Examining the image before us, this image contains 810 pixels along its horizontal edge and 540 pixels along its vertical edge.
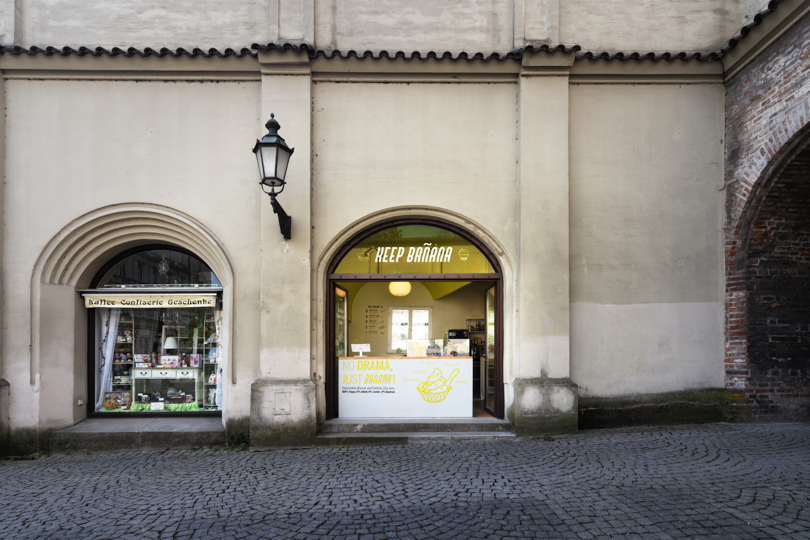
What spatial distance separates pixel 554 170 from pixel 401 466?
14.7 feet

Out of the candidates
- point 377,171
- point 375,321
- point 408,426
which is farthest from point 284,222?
point 408,426

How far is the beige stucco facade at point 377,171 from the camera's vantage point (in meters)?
6.49

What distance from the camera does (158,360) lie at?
289 inches

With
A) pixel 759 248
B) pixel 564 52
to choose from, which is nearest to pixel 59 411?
pixel 564 52

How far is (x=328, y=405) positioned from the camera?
684 centimetres

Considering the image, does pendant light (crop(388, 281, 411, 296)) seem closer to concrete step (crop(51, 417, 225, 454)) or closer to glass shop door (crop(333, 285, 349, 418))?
glass shop door (crop(333, 285, 349, 418))

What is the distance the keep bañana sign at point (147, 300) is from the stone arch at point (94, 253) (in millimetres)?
261

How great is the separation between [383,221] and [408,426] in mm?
2983

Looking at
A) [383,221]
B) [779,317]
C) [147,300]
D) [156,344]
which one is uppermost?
[383,221]

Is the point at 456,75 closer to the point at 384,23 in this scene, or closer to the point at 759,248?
the point at 384,23

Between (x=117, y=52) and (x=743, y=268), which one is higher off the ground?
(x=117, y=52)

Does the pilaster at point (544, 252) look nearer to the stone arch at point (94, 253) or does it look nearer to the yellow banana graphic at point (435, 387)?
the yellow banana graphic at point (435, 387)

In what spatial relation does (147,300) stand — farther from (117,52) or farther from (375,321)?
(375,321)

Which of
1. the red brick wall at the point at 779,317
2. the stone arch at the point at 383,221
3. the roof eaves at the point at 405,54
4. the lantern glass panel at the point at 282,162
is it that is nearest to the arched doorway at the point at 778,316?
the red brick wall at the point at 779,317
